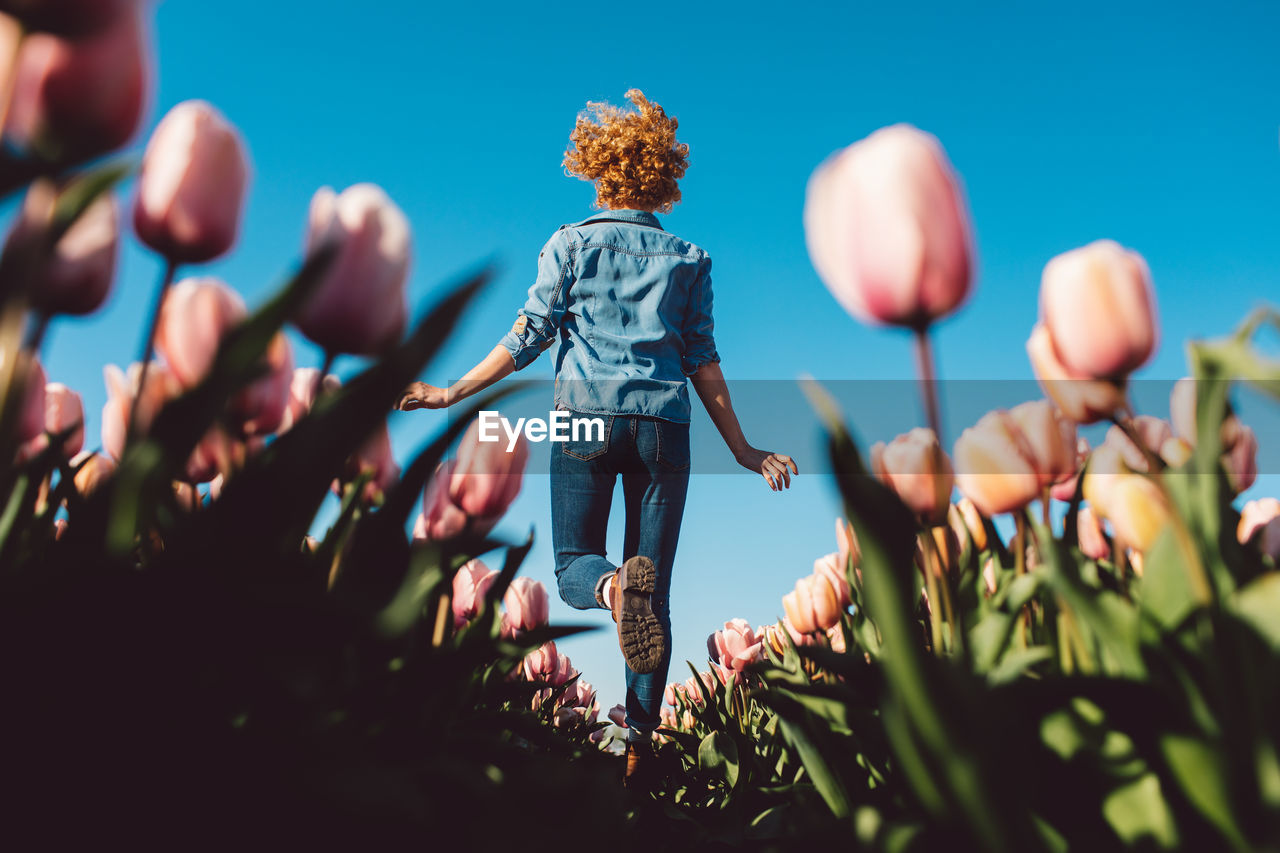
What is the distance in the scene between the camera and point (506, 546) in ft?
3.61

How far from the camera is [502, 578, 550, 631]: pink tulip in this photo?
2402mm

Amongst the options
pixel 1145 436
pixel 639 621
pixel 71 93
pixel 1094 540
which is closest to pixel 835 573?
pixel 639 621

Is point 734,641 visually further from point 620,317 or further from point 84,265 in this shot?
point 84,265

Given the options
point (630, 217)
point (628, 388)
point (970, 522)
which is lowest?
point (970, 522)

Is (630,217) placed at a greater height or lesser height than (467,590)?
greater

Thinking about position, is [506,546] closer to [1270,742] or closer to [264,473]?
[264,473]

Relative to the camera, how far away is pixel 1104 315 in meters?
0.83

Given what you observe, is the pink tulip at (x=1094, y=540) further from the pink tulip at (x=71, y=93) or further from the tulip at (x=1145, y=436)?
the pink tulip at (x=71, y=93)

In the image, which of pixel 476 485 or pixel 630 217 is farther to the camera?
pixel 630 217

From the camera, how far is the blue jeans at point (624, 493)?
292 cm

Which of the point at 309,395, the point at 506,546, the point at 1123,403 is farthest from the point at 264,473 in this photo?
the point at 1123,403

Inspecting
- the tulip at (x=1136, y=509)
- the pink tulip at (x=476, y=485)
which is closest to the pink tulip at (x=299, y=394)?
the pink tulip at (x=476, y=485)

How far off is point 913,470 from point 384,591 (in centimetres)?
78

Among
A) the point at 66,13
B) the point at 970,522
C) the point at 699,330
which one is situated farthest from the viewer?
the point at 699,330
